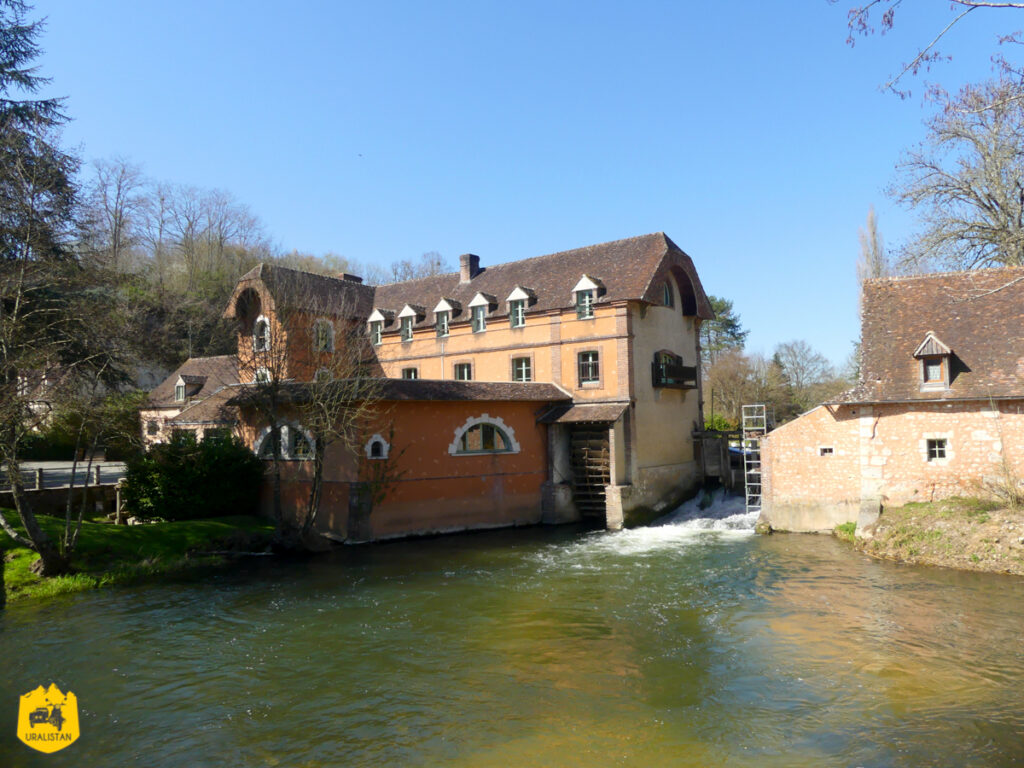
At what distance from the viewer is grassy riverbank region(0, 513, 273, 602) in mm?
14312

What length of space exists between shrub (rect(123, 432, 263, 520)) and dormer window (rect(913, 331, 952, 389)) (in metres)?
18.7

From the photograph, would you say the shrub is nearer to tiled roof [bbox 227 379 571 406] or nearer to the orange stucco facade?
the orange stucco facade

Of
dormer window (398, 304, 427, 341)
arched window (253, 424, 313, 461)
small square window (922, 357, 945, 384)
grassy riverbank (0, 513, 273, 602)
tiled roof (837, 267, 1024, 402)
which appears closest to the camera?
grassy riverbank (0, 513, 273, 602)

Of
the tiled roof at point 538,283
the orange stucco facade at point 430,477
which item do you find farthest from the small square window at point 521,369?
the orange stucco facade at point 430,477

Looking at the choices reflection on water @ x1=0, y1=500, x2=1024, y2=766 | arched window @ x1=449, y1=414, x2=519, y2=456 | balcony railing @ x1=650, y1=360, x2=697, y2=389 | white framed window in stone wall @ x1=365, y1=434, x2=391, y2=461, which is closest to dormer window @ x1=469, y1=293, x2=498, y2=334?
arched window @ x1=449, y1=414, x2=519, y2=456

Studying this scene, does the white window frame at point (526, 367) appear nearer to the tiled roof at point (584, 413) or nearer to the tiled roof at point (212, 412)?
the tiled roof at point (584, 413)

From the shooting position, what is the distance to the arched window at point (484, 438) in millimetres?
21953

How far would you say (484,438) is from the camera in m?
22.7

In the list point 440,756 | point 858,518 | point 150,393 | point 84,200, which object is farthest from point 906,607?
point 150,393

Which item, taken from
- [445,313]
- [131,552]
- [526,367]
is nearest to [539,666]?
[131,552]

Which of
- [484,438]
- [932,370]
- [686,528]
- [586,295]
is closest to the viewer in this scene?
[932,370]

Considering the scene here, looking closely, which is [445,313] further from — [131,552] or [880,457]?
[880,457]

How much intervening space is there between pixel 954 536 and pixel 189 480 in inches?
760

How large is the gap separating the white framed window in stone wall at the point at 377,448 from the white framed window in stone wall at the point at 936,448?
14254 mm
